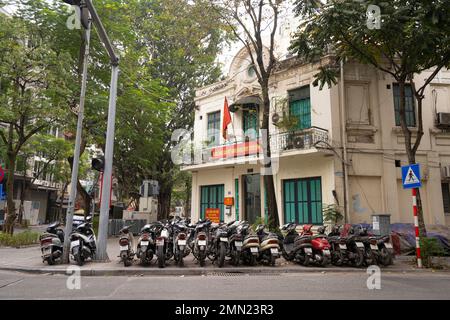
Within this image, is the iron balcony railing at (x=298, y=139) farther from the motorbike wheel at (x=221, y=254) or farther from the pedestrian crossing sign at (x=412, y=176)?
the motorbike wheel at (x=221, y=254)

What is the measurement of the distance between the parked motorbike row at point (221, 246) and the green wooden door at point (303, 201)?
460 centimetres

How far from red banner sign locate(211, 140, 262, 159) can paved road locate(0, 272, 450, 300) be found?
333 inches

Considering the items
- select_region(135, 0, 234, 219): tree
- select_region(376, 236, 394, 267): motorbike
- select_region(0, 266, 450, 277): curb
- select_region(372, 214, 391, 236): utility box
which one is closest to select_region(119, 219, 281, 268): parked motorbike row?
select_region(0, 266, 450, 277): curb

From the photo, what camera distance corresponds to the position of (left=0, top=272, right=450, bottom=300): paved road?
20.3 feet

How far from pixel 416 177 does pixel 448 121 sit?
710cm

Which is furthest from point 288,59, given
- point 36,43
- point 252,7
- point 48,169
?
point 48,169

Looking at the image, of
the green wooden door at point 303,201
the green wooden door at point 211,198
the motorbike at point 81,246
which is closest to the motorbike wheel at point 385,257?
the green wooden door at point 303,201

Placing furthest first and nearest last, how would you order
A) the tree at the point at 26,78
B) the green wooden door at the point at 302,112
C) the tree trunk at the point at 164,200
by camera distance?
the tree trunk at the point at 164,200, the green wooden door at the point at 302,112, the tree at the point at 26,78

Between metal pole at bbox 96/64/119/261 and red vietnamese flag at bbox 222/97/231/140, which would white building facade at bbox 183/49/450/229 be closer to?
red vietnamese flag at bbox 222/97/231/140

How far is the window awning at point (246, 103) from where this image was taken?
17.7m

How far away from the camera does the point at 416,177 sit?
9898 mm

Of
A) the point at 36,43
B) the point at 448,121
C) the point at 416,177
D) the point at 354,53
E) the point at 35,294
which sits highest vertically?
the point at 36,43
